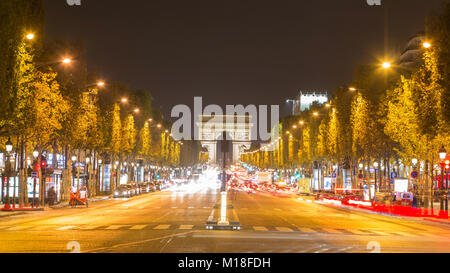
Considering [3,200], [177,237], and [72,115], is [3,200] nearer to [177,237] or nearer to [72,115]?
[72,115]

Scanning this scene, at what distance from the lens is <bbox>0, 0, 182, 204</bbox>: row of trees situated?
38.4 meters

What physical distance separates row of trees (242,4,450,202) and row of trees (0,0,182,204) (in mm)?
24224

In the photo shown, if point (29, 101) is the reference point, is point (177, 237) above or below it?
below

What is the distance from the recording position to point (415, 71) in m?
46.9

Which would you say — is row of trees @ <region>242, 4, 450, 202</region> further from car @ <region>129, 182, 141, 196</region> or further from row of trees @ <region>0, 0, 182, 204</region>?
car @ <region>129, 182, 141, 196</region>

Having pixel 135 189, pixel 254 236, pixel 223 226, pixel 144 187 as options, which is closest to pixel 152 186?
pixel 144 187

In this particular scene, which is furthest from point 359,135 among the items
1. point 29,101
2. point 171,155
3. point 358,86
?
point 171,155

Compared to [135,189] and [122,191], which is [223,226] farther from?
[135,189]

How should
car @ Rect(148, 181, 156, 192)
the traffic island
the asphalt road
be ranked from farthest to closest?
car @ Rect(148, 181, 156, 192), the traffic island, the asphalt road

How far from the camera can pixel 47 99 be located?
4766cm

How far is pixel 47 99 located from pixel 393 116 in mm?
28214

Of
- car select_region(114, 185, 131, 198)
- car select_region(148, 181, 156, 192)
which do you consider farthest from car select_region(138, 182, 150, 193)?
car select_region(114, 185, 131, 198)
